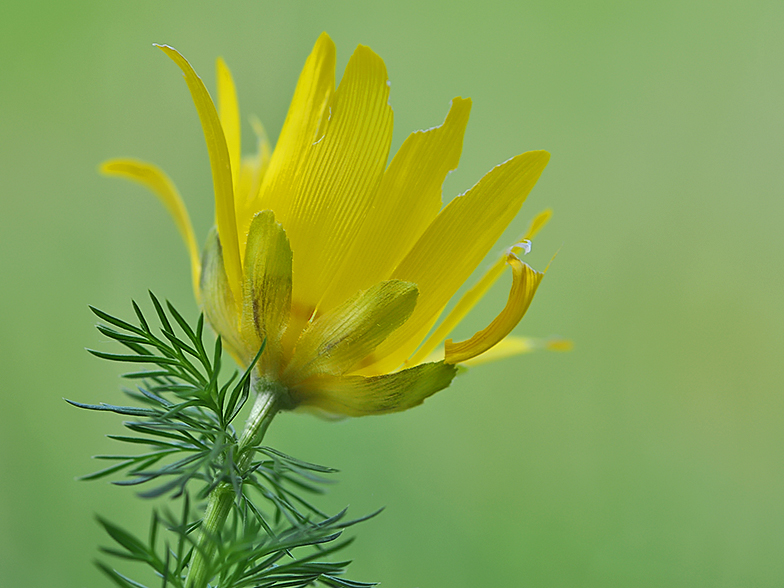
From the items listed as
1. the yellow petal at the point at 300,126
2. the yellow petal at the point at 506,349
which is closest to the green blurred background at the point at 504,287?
the yellow petal at the point at 506,349

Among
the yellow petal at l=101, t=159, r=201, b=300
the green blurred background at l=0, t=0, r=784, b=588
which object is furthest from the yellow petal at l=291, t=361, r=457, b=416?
the green blurred background at l=0, t=0, r=784, b=588

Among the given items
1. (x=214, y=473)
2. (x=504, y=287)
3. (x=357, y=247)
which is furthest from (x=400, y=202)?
(x=504, y=287)

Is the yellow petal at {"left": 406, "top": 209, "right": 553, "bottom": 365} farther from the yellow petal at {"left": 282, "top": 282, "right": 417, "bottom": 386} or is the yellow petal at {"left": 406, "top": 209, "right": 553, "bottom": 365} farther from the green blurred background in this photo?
the green blurred background

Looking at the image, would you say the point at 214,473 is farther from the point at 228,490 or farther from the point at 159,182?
the point at 159,182

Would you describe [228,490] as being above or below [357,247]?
below

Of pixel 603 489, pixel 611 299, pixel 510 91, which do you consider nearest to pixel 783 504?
pixel 603 489

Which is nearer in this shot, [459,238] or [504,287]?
[459,238]

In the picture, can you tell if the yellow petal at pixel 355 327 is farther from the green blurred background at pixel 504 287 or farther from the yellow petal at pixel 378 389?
the green blurred background at pixel 504 287

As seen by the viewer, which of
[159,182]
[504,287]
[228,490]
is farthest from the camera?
[504,287]
